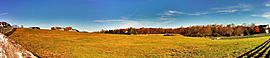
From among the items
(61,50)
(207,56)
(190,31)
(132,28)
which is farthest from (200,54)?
(190,31)

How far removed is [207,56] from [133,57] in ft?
20.8

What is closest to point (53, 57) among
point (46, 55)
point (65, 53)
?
point (46, 55)

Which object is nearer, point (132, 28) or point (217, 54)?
point (217, 54)

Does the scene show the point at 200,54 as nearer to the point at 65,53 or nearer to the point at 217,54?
the point at 217,54

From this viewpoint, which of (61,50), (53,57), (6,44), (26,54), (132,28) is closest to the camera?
(6,44)

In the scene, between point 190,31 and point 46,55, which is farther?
point 190,31

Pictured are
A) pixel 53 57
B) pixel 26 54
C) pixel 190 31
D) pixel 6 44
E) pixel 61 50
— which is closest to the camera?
pixel 6 44

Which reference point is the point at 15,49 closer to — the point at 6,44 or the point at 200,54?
the point at 6,44

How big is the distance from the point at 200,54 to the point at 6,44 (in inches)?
781

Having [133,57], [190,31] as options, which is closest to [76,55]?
[133,57]

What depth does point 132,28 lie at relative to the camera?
119500mm

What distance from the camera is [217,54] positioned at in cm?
3158

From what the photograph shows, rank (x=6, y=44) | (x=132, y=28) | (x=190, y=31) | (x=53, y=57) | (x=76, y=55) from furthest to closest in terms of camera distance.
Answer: (x=190, y=31) < (x=132, y=28) < (x=76, y=55) < (x=53, y=57) < (x=6, y=44)

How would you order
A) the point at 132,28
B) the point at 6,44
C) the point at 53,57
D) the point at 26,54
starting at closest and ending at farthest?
1. the point at 6,44
2. the point at 26,54
3. the point at 53,57
4. the point at 132,28
